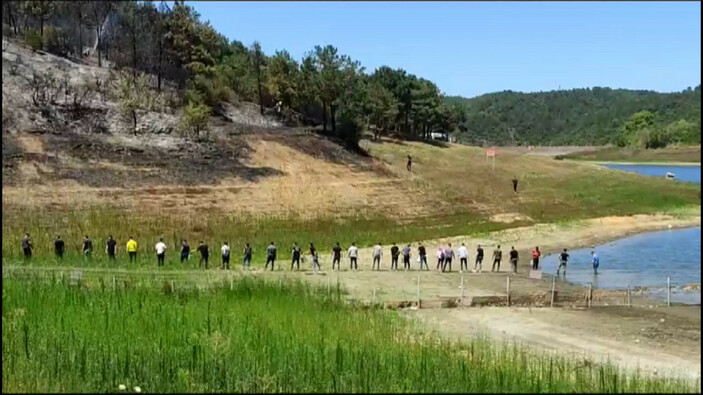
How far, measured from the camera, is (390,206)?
204 ft

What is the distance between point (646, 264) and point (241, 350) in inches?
1355

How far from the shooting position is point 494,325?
91.2 feet

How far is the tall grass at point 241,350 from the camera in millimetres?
12766

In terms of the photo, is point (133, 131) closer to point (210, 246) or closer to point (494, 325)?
point (210, 246)

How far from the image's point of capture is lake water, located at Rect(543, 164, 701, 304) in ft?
127

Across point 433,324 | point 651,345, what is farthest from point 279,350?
point 651,345

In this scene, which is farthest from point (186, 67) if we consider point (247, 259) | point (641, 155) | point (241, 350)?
point (641, 155)

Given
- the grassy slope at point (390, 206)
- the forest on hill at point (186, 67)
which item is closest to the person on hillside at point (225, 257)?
the grassy slope at point (390, 206)

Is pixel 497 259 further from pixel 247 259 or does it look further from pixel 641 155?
pixel 641 155

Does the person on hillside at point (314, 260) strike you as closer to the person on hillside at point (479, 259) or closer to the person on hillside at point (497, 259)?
the person on hillside at point (479, 259)

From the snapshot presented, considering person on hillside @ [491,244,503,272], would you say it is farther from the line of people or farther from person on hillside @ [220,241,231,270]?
person on hillside @ [220,241,231,270]

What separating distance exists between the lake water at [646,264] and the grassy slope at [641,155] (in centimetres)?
10249

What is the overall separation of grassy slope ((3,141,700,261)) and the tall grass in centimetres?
1650

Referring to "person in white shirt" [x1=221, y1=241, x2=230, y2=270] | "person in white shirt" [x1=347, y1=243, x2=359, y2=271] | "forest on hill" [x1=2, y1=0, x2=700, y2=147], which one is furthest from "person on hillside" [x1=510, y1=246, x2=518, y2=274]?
"forest on hill" [x1=2, y1=0, x2=700, y2=147]
